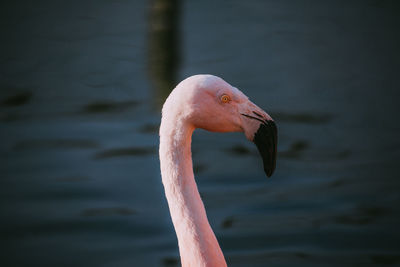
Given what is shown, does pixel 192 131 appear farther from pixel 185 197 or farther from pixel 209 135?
pixel 209 135

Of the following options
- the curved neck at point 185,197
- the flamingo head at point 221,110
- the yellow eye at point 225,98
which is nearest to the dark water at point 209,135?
the curved neck at point 185,197

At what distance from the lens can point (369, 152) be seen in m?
6.67

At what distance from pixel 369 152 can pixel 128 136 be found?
109 inches

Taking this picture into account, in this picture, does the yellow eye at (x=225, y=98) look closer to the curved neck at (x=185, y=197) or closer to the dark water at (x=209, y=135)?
the curved neck at (x=185, y=197)

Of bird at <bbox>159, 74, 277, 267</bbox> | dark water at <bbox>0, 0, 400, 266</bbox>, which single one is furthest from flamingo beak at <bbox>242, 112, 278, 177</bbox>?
dark water at <bbox>0, 0, 400, 266</bbox>

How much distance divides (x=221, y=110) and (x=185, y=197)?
43 centimetres

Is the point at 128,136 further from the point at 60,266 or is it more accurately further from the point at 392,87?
the point at 392,87

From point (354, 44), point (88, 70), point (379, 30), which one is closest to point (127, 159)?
point (88, 70)

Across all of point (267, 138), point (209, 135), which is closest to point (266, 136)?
point (267, 138)

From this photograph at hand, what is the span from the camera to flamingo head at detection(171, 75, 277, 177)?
2697mm

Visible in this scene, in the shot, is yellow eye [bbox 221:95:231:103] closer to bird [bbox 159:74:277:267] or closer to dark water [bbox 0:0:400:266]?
bird [bbox 159:74:277:267]

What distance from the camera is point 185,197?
2.78 m

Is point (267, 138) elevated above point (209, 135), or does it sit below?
above

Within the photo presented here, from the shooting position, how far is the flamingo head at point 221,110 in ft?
8.85
